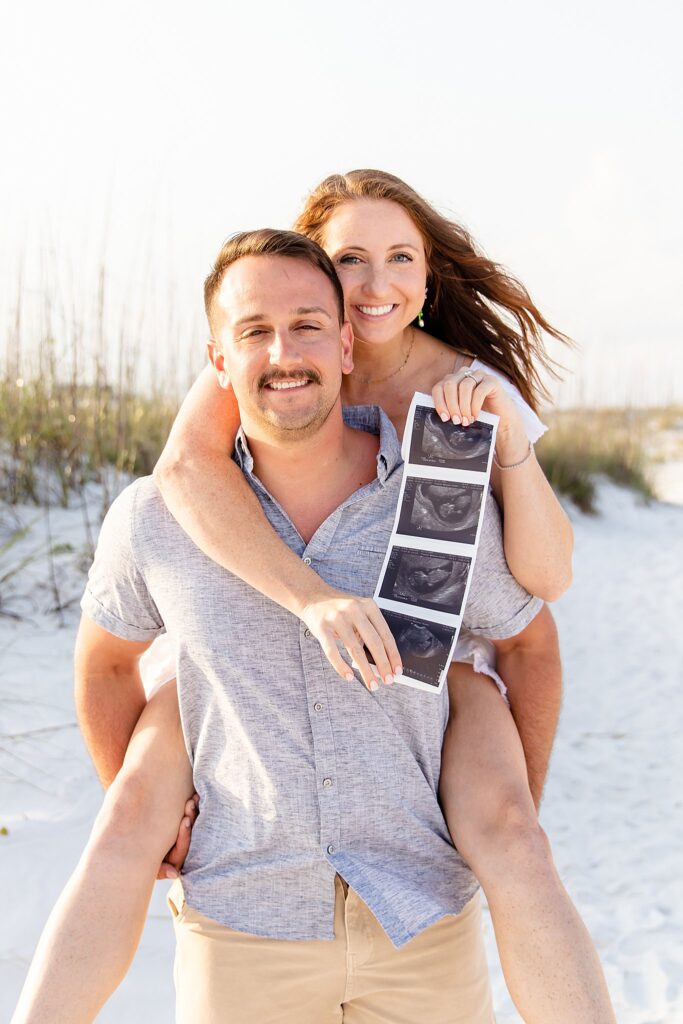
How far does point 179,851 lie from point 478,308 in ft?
5.69

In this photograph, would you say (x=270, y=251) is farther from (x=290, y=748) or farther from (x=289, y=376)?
(x=290, y=748)

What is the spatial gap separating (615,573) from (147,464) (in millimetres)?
4465

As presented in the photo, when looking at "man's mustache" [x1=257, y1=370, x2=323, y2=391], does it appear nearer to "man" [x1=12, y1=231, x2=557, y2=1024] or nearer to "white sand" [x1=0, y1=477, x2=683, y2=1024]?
"man" [x1=12, y1=231, x2=557, y2=1024]

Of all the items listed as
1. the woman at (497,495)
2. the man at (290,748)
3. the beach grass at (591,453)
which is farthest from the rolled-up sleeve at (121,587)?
the beach grass at (591,453)

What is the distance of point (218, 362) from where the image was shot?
7.61 feet

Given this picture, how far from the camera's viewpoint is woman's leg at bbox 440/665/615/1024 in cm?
181

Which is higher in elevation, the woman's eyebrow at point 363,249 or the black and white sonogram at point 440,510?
the woman's eyebrow at point 363,249

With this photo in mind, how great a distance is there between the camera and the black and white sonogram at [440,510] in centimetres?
208

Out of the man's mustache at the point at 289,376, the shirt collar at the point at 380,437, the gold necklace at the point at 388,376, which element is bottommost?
the shirt collar at the point at 380,437

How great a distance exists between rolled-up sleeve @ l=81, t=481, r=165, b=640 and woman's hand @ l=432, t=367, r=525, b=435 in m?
0.71

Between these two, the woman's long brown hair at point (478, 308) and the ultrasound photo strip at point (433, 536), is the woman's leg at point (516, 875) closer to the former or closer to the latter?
the ultrasound photo strip at point (433, 536)

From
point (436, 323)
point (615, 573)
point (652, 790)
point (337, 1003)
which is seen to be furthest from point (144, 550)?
point (615, 573)

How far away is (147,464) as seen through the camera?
646 centimetres

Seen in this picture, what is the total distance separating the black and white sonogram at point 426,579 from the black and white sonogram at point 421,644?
4 cm
